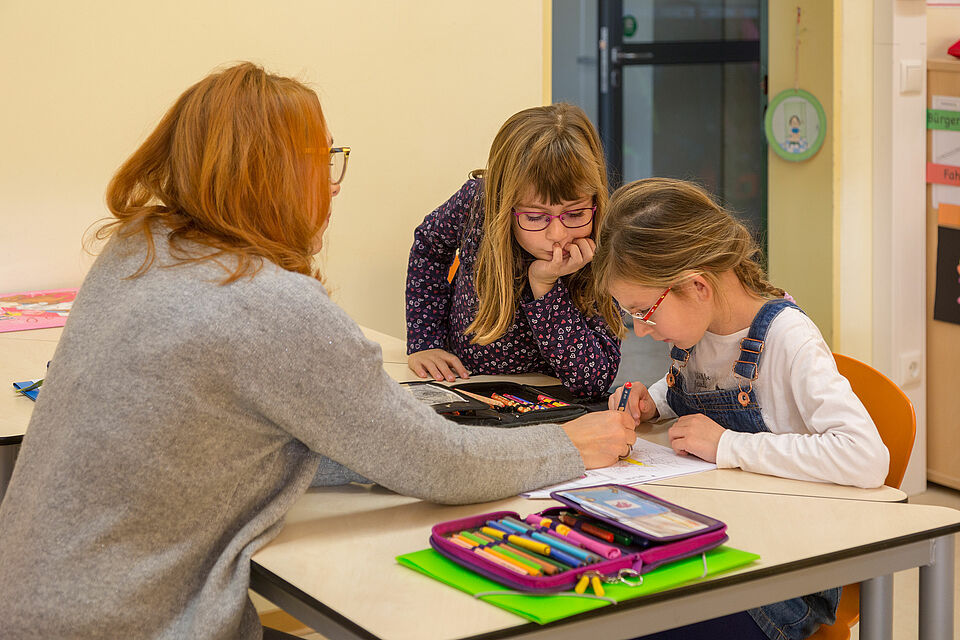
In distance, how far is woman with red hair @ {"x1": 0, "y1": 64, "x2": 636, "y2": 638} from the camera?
45.6 inches

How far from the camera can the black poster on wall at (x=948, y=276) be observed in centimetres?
333

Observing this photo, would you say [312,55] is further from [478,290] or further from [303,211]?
[303,211]

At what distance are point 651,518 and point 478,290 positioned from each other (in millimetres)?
1065

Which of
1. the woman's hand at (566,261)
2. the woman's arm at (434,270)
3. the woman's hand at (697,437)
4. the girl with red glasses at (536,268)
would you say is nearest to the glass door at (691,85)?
the woman's arm at (434,270)

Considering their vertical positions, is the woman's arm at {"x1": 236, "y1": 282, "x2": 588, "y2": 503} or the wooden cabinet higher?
the woman's arm at {"x1": 236, "y1": 282, "x2": 588, "y2": 503}

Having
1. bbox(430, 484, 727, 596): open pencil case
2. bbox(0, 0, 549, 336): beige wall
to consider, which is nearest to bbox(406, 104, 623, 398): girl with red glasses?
bbox(0, 0, 549, 336): beige wall

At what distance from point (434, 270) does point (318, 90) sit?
2.43 feet

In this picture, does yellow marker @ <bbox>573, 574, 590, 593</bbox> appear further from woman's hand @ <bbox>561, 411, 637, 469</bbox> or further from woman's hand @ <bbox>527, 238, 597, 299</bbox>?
woman's hand @ <bbox>527, 238, 597, 299</bbox>

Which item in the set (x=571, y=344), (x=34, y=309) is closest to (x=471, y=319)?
(x=571, y=344)

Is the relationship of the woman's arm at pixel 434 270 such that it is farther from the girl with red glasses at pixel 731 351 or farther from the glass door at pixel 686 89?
the glass door at pixel 686 89

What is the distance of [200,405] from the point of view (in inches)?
46.3

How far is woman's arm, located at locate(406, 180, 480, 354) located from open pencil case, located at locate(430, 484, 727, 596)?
109 cm

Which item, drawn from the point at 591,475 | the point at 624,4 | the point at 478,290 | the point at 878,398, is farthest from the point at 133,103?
the point at 624,4

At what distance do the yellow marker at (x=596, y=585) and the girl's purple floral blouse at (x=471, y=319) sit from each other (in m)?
1.01
